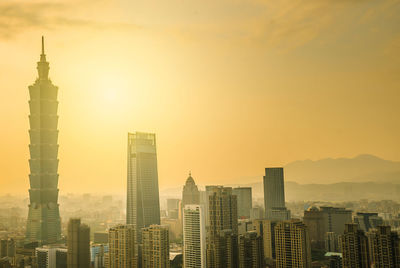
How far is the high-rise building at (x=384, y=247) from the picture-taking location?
20.0 feet

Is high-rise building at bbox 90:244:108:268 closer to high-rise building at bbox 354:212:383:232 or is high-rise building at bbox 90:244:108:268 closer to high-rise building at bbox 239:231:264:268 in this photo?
high-rise building at bbox 239:231:264:268

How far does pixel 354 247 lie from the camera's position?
662 cm

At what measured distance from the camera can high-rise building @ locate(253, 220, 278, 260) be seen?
298 inches

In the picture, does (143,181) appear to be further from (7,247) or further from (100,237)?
(7,247)

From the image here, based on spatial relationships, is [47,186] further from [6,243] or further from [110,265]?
[110,265]

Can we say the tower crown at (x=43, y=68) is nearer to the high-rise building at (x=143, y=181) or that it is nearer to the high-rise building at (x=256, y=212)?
the high-rise building at (x=143, y=181)

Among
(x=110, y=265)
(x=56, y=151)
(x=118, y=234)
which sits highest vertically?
(x=56, y=151)

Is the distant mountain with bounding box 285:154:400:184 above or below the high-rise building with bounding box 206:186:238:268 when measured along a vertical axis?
above

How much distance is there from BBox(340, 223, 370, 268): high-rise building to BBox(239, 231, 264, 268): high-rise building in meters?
1.50

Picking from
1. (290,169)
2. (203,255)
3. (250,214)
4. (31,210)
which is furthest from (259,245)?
(31,210)

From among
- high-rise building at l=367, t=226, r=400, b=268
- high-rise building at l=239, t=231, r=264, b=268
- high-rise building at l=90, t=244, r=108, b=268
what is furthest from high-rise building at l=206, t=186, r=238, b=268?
high-rise building at l=367, t=226, r=400, b=268

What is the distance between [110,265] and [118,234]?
610mm

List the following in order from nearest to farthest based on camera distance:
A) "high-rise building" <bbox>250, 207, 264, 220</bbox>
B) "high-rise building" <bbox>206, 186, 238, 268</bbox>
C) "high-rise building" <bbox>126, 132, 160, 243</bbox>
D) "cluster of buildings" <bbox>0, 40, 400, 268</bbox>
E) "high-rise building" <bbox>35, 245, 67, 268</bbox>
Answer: "cluster of buildings" <bbox>0, 40, 400, 268</bbox>
"high-rise building" <bbox>35, 245, 67, 268</bbox>
"high-rise building" <bbox>206, 186, 238, 268</bbox>
"high-rise building" <bbox>250, 207, 264, 220</bbox>
"high-rise building" <bbox>126, 132, 160, 243</bbox>

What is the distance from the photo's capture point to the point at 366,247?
6.44 metres
